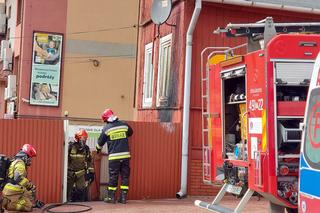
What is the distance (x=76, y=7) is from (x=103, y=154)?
530 inches

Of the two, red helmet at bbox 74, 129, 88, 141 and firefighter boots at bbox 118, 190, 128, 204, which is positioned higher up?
red helmet at bbox 74, 129, 88, 141

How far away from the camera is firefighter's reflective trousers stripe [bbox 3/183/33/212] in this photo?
9.61m

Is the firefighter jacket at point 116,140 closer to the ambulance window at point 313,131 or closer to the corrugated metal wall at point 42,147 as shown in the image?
the corrugated metal wall at point 42,147

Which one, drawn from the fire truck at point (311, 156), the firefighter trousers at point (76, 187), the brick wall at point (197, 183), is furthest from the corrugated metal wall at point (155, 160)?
the fire truck at point (311, 156)

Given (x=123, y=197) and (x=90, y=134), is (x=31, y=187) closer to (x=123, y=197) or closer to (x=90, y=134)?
(x=123, y=197)

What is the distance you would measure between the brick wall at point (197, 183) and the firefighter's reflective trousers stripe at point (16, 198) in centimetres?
362

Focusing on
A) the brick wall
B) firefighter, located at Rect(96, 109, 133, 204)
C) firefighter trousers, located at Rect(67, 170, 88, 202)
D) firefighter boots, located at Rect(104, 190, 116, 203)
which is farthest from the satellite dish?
firefighter boots, located at Rect(104, 190, 116, 203)

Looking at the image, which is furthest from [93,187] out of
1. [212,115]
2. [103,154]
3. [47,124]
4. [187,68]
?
[212,115]

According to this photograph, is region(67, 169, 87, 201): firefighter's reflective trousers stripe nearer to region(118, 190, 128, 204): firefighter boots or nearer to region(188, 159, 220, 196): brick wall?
region(118, 190, 128, 204): firefighter boots

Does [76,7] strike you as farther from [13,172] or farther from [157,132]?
[13,172]

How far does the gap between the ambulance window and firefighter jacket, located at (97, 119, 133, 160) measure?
6374 millimetres

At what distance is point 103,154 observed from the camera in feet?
38.2

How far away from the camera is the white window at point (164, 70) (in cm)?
1326

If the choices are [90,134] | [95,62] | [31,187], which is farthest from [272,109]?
[95,62]
